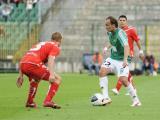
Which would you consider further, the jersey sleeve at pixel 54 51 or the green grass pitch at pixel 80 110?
the jersey sleeve at pixel 54 51

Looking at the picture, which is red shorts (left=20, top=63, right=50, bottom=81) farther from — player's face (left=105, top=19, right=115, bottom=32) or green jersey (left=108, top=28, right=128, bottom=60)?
green jersey (left=108, top=28, right=128, bottom=60)

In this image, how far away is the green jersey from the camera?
1769cm

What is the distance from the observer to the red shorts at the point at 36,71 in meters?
16.6

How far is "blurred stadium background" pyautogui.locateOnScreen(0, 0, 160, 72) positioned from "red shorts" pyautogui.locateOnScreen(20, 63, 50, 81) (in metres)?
27.9

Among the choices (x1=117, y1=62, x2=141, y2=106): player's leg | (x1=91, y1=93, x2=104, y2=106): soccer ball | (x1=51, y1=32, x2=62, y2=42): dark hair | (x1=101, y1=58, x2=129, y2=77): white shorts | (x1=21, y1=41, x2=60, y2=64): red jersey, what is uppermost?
(x1=51, y1=32, x2=62, y2=42): dark hair

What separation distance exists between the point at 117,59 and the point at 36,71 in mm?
2372

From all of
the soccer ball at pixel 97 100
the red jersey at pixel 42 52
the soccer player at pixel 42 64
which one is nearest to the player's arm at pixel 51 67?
the soccer player at pixel 42 64

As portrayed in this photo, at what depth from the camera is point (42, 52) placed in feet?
54.4

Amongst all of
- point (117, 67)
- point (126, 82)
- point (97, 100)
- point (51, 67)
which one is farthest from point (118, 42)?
point (51, 67)

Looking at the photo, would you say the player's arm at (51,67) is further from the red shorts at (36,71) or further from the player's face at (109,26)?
the player's face at (109,26)

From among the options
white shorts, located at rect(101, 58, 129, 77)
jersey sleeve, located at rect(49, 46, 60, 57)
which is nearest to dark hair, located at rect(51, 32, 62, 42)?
jersey sleeve, located at rect(49, 46, 60, 57)

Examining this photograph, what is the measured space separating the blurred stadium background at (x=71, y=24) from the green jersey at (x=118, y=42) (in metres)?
26.6

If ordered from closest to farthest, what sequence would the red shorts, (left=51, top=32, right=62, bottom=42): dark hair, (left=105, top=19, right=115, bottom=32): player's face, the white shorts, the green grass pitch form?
the green grass pitch < (left=51, top=32, right=62, bottom=42): dark hair < the red shorts < (left=105, top=19, right=115, bottom=32): player's face < the white shorts

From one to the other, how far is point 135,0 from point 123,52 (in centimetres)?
3013
